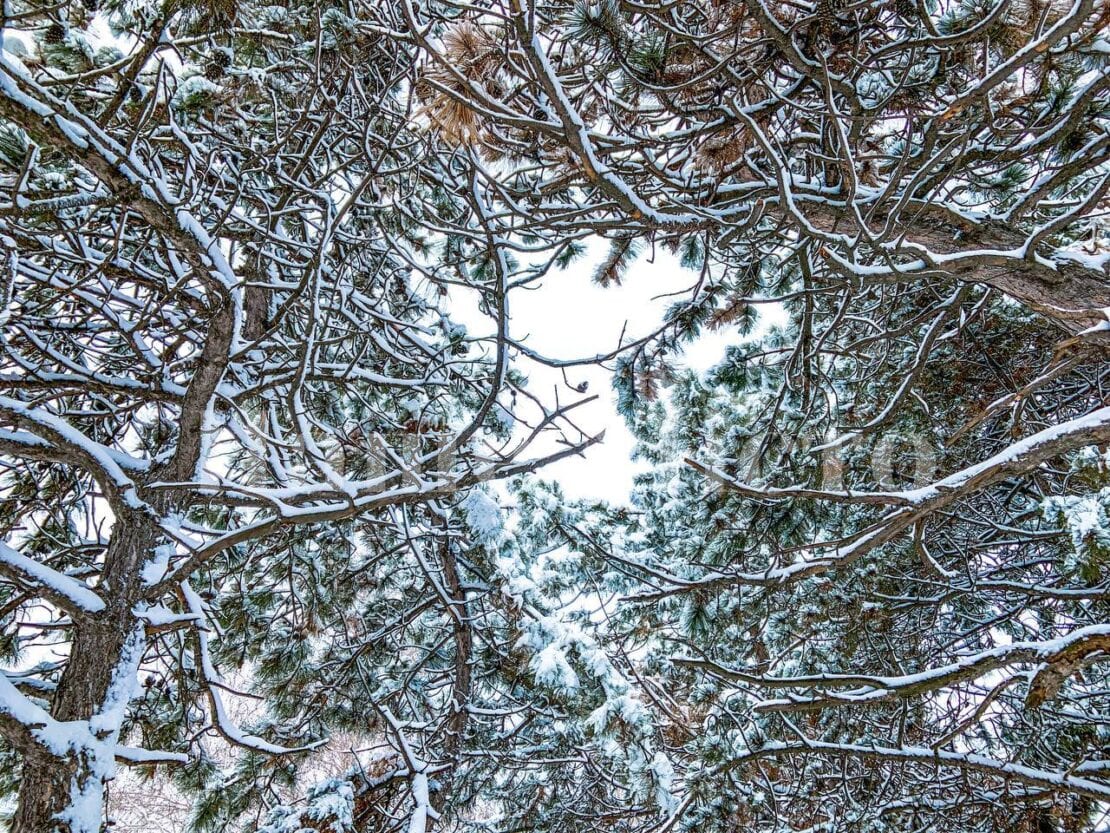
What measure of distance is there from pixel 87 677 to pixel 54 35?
2.57m

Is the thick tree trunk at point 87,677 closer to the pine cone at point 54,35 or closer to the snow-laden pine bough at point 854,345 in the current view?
the snow-laden pine bough at point 854,345

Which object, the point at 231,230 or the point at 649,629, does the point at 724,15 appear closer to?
the point at 231,230

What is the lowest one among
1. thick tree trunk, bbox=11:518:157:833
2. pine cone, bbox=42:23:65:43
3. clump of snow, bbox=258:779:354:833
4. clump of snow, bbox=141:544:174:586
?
clump of snow, bbox=258:779:354:833

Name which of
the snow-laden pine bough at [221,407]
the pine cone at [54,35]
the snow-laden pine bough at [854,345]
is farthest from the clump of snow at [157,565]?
the pine cone at [54,35]

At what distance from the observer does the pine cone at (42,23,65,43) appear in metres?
2.39

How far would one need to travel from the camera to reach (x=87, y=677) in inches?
88.3

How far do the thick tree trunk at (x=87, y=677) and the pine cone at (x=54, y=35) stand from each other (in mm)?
2001

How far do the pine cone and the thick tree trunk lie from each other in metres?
2.00

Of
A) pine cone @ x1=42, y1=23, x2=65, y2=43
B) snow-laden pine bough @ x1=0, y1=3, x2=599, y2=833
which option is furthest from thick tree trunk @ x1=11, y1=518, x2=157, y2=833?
pine cone @ x1=42, y1=23, x2=65, y2=43

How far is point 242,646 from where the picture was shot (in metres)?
4.00

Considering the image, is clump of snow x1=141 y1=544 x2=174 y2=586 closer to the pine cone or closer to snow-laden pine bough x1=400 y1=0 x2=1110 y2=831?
snow-laden pine bough x1=400 y1=0 x2=1110 y2=831

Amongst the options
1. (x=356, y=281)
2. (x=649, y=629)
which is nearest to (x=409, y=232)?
(x=356, y=281)

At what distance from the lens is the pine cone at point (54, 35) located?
2.39 m

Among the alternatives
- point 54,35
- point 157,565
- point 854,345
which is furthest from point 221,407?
point 854,345
